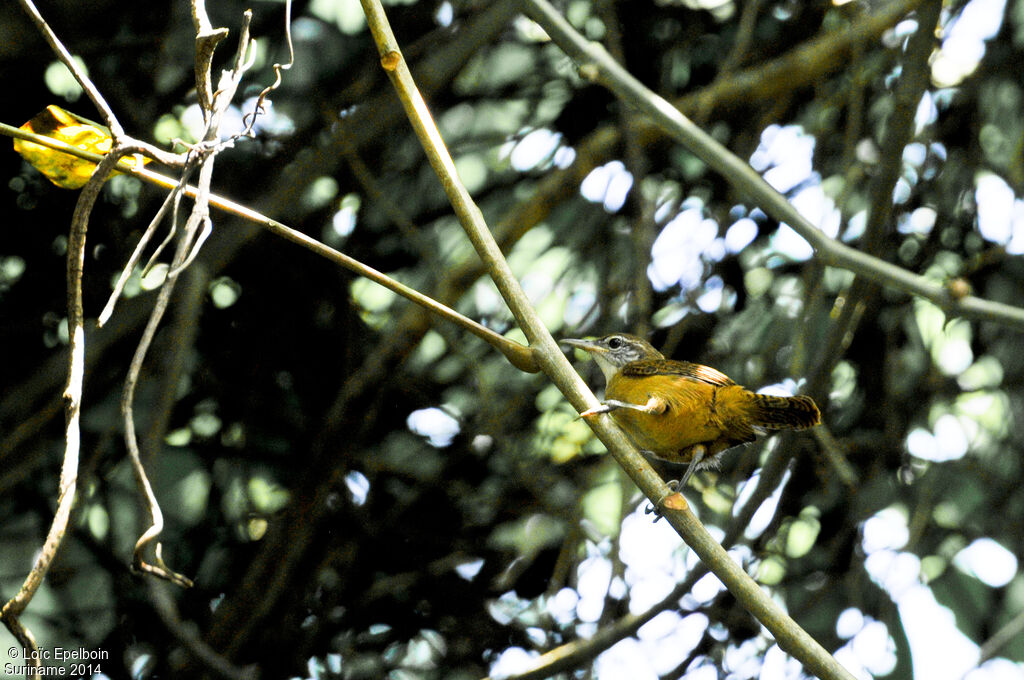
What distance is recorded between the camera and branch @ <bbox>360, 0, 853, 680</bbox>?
4.56ft

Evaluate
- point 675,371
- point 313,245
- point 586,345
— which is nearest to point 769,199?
point 313,245

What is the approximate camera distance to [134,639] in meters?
3.37

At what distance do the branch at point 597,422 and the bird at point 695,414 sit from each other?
2.68ft

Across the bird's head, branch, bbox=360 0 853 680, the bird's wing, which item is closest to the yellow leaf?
branch, bbox=360 0 853 680

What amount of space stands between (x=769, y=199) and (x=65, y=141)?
4.26ft

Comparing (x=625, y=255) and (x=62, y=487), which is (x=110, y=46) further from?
(x=62, y=487)

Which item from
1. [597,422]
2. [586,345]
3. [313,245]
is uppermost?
[586,345]

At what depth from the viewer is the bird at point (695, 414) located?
244 centimetres

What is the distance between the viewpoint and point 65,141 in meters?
1.70

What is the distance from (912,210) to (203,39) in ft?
10.5

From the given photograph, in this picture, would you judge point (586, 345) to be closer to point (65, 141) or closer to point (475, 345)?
point (475, 345)

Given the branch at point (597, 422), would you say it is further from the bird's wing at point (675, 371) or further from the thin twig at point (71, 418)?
the bird's wing at point (675, 371)

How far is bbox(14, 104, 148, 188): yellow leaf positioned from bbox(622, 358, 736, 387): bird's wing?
62.1 inches

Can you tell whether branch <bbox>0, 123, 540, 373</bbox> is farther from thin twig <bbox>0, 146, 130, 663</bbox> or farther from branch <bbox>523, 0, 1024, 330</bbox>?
branch <bbox>523, 0, 1024, 330</bbox>
